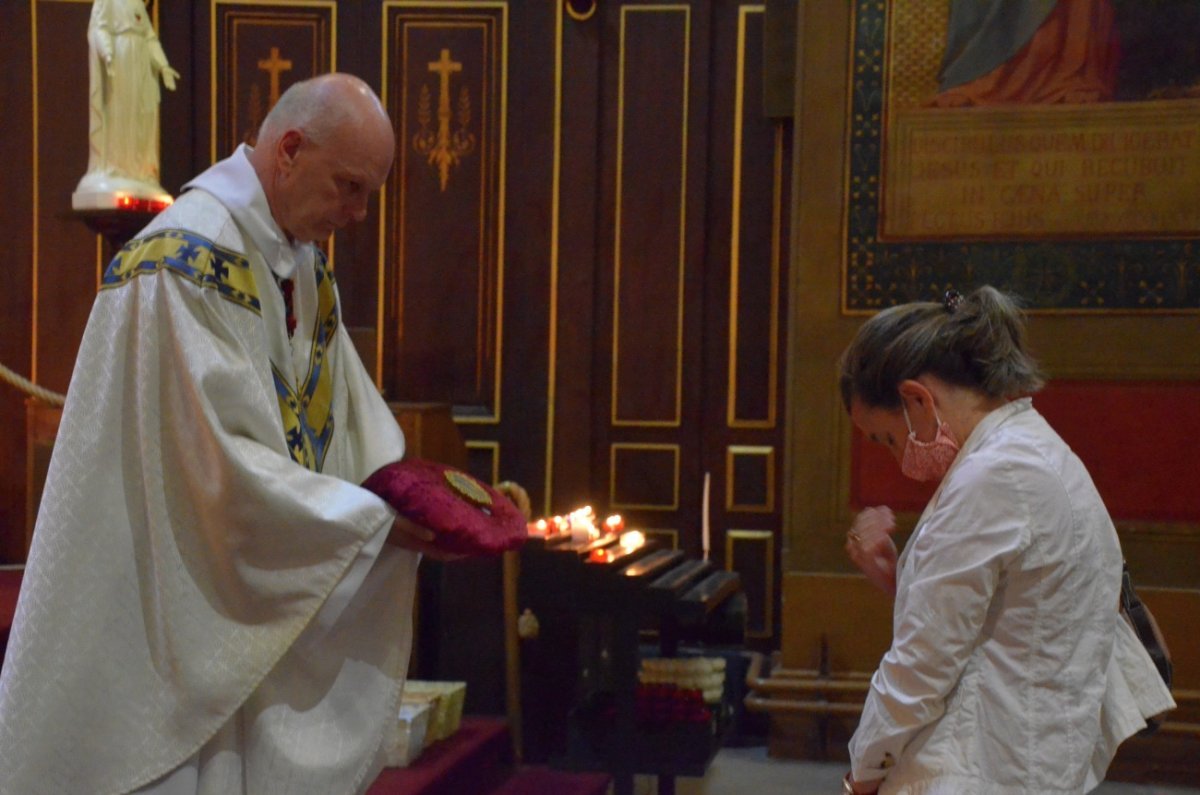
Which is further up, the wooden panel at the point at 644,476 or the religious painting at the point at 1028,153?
the religious painting at the point at 1028,153

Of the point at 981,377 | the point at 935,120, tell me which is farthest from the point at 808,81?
the point at 981,377

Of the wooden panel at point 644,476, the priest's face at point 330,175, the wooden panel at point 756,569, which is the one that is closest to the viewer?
the priest's face at point 330,175

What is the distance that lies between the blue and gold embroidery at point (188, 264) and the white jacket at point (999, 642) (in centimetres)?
131

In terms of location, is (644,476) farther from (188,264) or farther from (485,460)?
(188,264)

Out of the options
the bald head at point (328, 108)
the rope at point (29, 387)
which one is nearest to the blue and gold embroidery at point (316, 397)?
the bald head at point (328, 108)

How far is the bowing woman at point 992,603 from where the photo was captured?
191 centimetres

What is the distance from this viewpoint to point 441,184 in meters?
6.54

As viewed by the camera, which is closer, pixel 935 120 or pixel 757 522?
pixel 935 120

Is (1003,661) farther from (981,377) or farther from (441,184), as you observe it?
(441,184)

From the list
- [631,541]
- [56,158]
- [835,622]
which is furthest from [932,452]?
[56,158]

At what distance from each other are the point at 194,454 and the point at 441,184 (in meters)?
4.40

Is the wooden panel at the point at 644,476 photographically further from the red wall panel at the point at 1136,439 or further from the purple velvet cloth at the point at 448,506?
the purple velvet cloth at the point at 448,506

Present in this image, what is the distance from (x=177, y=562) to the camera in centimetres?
231

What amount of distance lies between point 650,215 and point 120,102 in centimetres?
249
